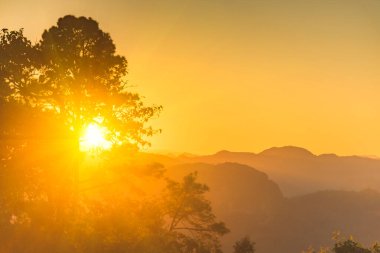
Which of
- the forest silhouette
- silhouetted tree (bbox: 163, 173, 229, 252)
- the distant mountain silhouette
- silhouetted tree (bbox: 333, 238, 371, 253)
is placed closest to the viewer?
the forest silhouette

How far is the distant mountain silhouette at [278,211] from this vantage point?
15112 centimetres

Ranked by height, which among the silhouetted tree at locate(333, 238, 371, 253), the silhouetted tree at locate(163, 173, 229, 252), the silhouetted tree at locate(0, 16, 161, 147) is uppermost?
the silhouetted tree at locate(0, 16, 161, 147)

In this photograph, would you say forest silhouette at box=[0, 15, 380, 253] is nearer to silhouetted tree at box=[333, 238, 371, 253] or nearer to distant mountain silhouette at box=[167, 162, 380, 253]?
silhouetted tree at box=[333, 238, 371, 253]

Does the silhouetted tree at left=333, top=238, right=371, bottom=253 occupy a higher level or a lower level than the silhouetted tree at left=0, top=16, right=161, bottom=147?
lower

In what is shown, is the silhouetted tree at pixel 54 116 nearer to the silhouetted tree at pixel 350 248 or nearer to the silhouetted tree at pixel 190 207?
the silhouetted tree at pixel 190 207

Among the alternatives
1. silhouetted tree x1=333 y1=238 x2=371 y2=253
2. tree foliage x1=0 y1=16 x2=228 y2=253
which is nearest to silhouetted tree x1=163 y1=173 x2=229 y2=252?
silhouetted tree x1=333 y1=238 x2=371 y2=253

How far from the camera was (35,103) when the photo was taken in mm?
22609

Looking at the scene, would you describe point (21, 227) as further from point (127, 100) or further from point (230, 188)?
point (230, 188)

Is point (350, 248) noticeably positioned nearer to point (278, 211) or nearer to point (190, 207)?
point (190, 207)

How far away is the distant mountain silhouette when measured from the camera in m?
151

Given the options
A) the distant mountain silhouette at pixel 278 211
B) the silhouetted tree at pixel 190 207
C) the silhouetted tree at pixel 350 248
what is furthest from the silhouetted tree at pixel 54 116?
the distant mountain silhouette at pixel 278 211

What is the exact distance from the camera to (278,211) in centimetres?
16812

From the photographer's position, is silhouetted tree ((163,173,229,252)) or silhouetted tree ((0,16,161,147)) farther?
silhouetted tree ((163,173,229,252))

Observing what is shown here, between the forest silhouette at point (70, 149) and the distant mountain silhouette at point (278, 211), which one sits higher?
the distant mountain silhouette at point (278, 211)
